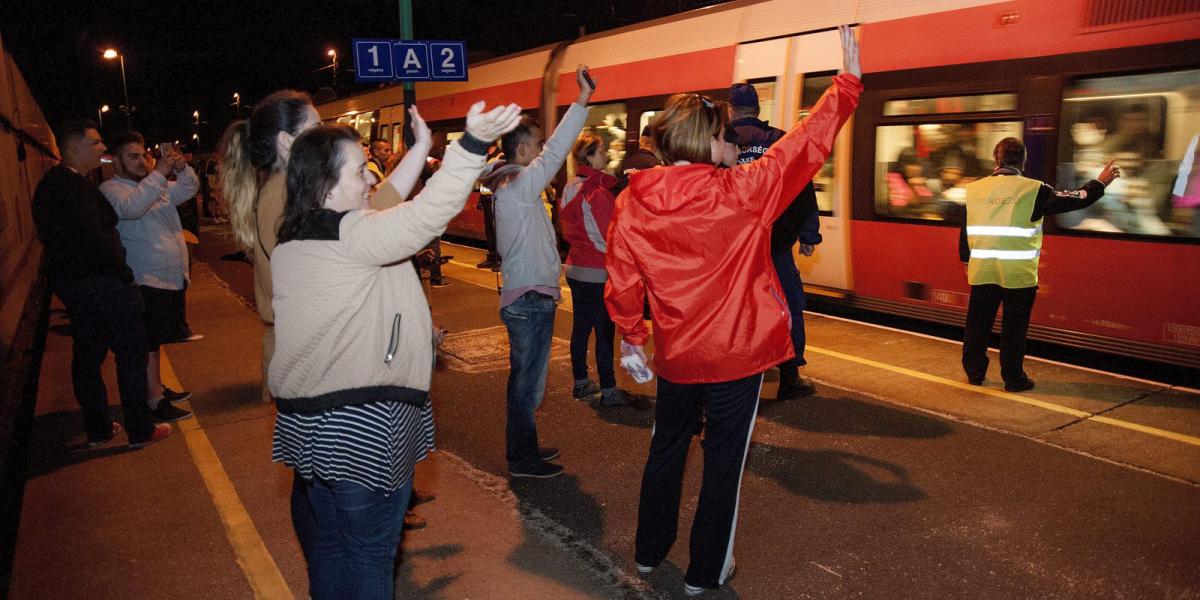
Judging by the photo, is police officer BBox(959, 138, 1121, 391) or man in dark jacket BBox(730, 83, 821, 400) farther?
police officer BBox(959, 138, 1121, 391)

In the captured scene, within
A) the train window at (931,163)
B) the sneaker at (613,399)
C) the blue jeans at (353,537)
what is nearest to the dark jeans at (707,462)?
the blue jeans at (353,537)

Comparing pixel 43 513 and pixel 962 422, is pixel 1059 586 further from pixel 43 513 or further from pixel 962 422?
pixel 43 513

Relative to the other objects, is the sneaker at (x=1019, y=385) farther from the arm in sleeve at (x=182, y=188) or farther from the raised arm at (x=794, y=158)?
the arm in sleeve at (x=182, y=188)

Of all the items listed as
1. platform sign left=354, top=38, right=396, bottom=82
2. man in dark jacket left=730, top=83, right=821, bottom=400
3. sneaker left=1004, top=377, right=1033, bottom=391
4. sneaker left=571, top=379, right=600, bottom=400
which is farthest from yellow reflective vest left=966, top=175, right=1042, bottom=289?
platform sign left=354, top=38, right=396, bottom=82

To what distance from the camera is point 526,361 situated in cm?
432

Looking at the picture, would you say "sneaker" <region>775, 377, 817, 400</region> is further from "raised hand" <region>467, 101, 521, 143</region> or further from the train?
"raised hand" <region>467, 101, 521, 143</region>

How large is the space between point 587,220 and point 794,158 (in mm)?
2554

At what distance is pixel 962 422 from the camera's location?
5.09 meters

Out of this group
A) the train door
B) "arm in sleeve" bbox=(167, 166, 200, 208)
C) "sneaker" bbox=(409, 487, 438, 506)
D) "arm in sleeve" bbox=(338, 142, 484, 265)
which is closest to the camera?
"arm in sleeve" bbox=(338, 142, 484, 265)

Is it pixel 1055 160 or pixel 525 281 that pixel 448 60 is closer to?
pixel 525 281

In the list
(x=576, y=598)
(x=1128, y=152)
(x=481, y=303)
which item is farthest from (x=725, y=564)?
(x=481, y=303)

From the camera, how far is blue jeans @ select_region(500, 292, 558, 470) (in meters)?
4.29

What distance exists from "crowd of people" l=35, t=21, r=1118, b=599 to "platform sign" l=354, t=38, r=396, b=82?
2.75m

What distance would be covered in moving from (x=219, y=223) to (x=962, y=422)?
24.9 metres
